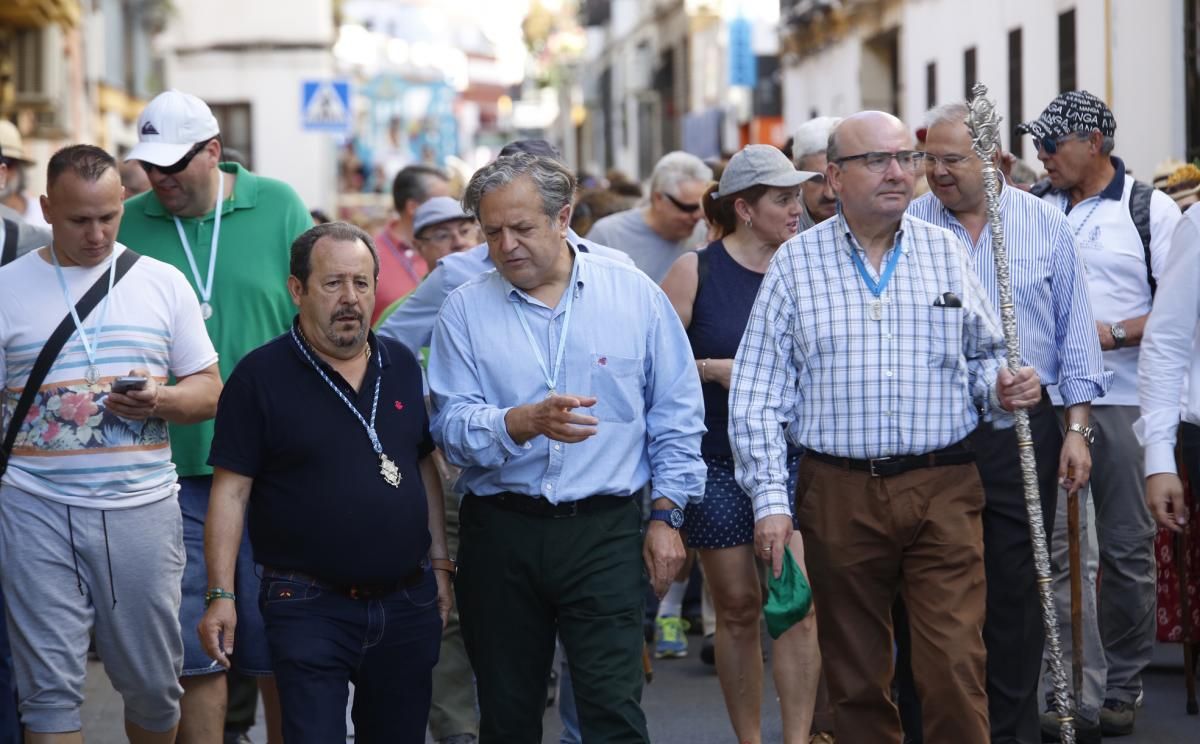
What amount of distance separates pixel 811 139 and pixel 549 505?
334cm

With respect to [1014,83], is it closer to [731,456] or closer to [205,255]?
[731,456]

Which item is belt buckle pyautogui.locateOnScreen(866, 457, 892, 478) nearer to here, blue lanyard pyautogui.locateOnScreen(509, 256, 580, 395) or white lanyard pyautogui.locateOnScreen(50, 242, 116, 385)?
blue lanyard pyautogui.locateOnScreen(509, 256, 580, 395)

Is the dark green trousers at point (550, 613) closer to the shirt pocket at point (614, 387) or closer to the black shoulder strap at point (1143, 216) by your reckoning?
the shirt pocket at point (614, 387)

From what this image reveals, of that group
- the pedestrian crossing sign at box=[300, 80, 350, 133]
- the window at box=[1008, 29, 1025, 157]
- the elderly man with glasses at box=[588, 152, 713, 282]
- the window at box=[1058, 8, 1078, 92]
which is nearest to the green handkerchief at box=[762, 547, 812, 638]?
the elderly man with glasses at box=[588, 152, 713, 282]

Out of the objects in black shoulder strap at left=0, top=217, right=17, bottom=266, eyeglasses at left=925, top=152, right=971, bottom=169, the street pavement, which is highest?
eyeglasses at left=925, top=152, right=971, bottom=169

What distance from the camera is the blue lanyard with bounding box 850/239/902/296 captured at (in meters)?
5.88

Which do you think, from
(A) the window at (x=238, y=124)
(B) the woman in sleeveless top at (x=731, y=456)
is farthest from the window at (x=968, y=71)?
(A) the window at (x=238, y=124)

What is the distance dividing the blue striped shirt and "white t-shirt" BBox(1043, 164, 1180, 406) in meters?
1.25

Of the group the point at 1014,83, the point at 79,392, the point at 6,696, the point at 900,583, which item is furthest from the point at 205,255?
the point at 1014,83

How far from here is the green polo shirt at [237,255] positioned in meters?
6.93

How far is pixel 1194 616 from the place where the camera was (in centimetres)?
873

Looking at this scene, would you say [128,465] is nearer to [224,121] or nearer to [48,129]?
[48,129]

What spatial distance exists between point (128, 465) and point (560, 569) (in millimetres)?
1424

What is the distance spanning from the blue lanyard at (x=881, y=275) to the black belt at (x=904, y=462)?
489 millimetres
